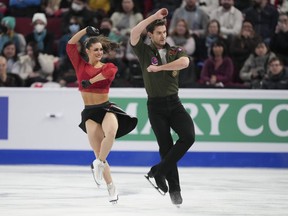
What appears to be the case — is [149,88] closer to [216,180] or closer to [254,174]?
[216,180]

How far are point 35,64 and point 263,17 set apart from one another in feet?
12.3

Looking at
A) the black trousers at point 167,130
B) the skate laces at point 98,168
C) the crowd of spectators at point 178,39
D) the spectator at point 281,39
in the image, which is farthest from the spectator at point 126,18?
the black trousers at point 167,130

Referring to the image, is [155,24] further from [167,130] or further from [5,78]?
[5,78]

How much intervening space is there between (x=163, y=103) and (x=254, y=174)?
367 cm

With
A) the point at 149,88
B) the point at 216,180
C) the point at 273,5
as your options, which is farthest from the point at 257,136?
the point at 149,88

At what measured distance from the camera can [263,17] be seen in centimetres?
1471

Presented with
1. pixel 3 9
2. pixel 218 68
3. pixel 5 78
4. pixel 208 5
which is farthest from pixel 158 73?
pixel 3 9

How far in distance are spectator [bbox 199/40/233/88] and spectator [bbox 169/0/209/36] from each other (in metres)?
0.94

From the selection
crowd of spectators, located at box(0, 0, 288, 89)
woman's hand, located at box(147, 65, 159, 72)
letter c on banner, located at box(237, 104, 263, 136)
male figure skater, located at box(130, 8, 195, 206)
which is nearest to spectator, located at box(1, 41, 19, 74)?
crowd of spectators, located at box(0, 0, 288, 89)

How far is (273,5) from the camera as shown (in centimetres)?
1491

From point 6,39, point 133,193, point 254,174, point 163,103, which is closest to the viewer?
point 163,103

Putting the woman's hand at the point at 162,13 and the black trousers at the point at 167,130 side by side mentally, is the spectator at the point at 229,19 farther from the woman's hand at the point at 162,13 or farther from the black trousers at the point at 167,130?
the woman's hand at the point at 162,13

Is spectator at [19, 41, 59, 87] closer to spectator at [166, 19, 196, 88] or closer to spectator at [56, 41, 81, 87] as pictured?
spectator at [56, 41, 81, 87]

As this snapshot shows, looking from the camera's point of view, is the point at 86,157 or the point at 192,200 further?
the point at 86,157
